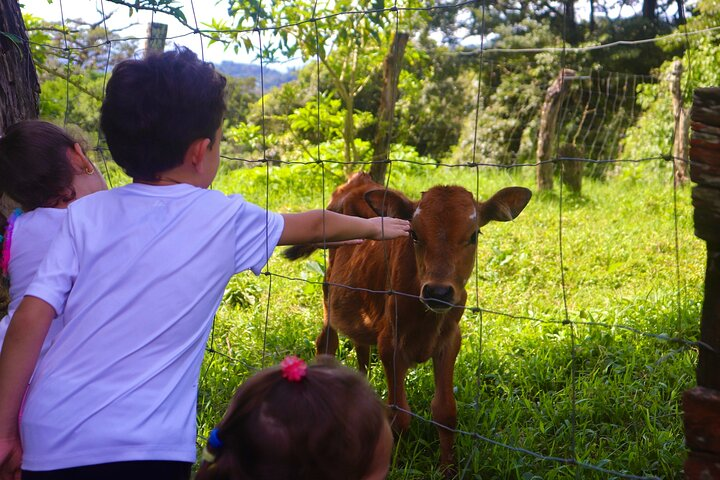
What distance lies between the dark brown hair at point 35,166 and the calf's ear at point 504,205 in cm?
197

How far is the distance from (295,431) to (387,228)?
1.18 m

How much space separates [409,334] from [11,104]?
2154mm

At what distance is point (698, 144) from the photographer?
199cm

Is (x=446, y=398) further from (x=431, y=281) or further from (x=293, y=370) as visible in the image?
(x=293, y=370)

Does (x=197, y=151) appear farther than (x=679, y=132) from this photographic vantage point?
No

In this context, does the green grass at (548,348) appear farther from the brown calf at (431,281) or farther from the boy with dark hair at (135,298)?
Result: the boy with dark hair at (135,298)

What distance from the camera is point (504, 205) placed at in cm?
368

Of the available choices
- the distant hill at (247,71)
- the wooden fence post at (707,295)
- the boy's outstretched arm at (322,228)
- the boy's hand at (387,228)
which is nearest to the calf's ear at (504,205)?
the boy's hand at (387,228)

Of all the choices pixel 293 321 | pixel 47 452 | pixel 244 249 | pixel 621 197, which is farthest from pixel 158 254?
pixel 621 197

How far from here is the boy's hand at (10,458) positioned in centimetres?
205

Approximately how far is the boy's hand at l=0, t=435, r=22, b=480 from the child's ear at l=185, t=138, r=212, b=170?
2.95 ft


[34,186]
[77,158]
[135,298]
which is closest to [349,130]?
[77,158]

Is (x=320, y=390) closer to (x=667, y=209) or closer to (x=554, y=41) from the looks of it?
(x=667, y=209)

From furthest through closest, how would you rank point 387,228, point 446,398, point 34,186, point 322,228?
point 446,398
point 387,228
point 34,186
point 322,228
